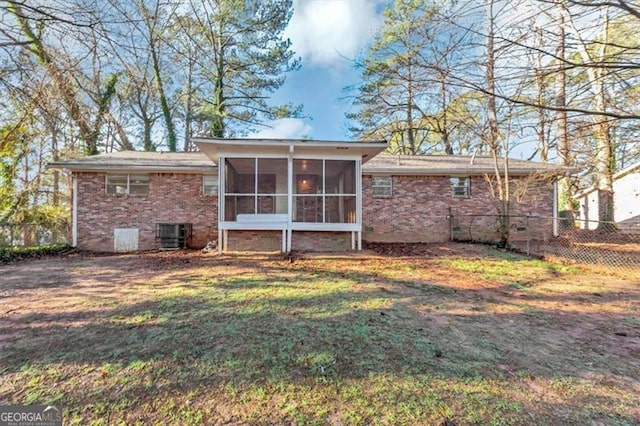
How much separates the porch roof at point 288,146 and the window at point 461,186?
177 inches

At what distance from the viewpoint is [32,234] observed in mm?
11547

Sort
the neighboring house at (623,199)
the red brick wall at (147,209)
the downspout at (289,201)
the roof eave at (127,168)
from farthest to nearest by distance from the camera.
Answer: the neighboring house at (623,199)
the red brick wall at (147,209)
the roof eave at (127,168)
the downspout at (289,201)

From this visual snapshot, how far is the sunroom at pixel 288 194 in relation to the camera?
8250mm

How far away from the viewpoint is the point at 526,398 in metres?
2.26

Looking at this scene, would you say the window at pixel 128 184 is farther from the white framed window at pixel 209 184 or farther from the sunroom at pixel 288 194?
the sunroom at pixel 288 194

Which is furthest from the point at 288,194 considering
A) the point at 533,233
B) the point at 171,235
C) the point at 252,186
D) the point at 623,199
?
the point at 623,199

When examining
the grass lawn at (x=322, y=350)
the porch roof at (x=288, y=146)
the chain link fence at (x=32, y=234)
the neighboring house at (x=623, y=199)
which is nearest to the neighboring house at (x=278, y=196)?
the porch roof at (x=288, y=146)

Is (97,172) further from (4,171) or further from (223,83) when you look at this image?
(223,83)

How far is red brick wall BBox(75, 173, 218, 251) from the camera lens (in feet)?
32.5

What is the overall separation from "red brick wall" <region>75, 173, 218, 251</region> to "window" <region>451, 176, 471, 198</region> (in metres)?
8.81

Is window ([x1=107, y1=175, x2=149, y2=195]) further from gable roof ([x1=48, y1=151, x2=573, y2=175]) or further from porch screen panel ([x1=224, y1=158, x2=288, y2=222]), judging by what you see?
porch screen panel ([x1=224, y1=158, x2=288, y2=222])

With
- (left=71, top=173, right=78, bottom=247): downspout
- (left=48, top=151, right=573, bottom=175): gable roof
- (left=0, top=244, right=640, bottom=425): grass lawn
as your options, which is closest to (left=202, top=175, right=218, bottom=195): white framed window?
(left=48, top=151, right=573, bottom=175): gable roof

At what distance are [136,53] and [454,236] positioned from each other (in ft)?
35.4

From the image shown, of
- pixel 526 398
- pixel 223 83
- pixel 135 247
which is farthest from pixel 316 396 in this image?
pixel 223 83
